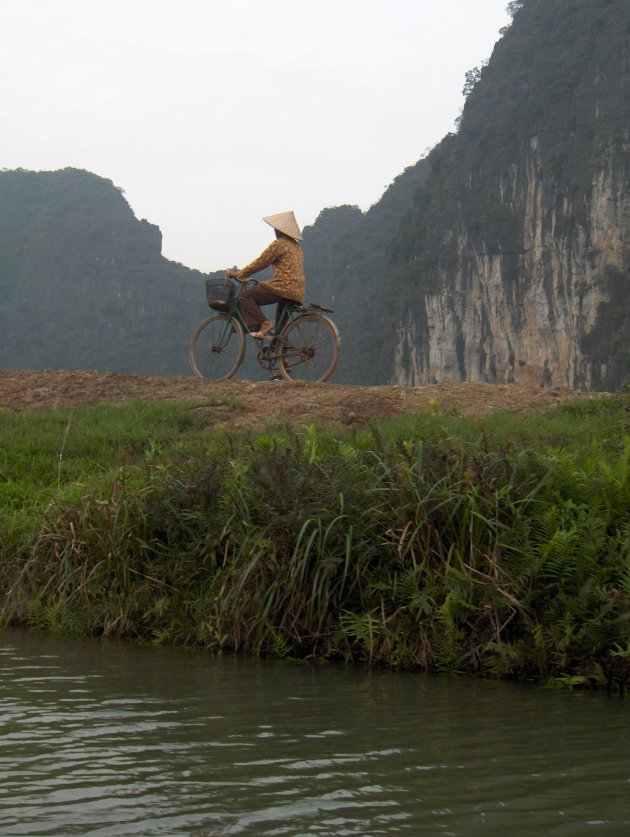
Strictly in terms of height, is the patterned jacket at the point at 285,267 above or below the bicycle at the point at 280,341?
above

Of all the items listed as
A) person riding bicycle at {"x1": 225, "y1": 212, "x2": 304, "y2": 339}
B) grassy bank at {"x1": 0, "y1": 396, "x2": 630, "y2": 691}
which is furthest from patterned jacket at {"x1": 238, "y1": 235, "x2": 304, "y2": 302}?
grassy bank at {"x1": 0, "y1": 396, "x2": 630, "y2": 691}

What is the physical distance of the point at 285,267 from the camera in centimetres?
1019

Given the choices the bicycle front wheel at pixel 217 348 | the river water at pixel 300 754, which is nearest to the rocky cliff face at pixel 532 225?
the bicycle front wheel at pixel 217 348

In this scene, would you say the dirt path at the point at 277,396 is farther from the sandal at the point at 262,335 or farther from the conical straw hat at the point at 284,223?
the conical straw hat at the point at 284,223

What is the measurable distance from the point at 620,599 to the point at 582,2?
219 ft

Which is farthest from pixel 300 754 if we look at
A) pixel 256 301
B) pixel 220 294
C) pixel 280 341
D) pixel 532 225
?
pixel 532 225

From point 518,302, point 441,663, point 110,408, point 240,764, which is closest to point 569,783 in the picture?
point 240,764

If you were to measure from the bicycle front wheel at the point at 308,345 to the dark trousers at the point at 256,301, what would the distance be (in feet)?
0.82

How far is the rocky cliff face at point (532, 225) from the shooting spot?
2205 inches

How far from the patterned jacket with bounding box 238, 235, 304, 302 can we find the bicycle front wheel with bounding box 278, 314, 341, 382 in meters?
0.27

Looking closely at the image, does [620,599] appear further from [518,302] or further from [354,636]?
[518,302]

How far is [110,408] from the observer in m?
9.12

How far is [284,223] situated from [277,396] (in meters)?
2.14

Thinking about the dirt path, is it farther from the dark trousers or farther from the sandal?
the dark trousers
